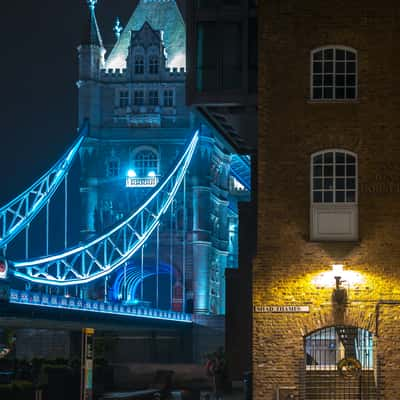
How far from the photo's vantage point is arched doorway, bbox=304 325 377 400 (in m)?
30.9

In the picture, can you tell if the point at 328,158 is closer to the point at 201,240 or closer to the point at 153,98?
the point at 201,240

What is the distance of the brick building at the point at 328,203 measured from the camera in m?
30.8

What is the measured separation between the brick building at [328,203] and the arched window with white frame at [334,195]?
0.8 inches

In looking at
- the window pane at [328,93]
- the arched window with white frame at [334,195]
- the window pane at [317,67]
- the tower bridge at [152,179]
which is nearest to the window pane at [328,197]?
the arched window with white frame at [334,195]

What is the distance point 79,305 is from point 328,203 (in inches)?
1843

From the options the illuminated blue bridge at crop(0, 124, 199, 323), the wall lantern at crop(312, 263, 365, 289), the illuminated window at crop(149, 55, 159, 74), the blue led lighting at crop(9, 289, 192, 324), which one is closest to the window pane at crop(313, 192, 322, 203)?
the wall lantern at crop(312, 263, 365, 289)

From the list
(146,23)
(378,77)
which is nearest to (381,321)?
(378,77)

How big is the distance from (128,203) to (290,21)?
9192 cm

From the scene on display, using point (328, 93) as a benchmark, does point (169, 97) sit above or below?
above

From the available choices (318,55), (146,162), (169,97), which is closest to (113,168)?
Answer: (146,162)

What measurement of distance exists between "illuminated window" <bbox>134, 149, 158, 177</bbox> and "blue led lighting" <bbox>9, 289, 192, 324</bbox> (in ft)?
72.7

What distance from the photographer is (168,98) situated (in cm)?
12825

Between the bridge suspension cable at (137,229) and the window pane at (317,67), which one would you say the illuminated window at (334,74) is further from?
the bridge suspension cable at (137,229)

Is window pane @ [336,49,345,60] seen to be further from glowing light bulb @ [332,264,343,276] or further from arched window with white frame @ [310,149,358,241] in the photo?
glowing light bulb @ [332,264,343,276]
